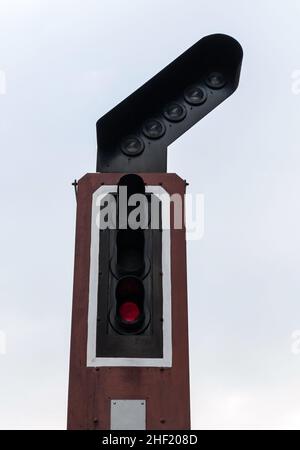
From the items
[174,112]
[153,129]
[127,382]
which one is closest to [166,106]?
[174,112]

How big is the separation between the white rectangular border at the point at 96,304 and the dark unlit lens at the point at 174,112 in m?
0.97

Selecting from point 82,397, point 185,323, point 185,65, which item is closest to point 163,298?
point 185,323

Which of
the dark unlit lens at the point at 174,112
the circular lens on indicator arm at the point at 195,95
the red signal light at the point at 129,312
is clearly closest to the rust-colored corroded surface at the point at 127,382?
the red signal light at the point at 129,312

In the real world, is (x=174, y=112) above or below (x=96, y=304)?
above

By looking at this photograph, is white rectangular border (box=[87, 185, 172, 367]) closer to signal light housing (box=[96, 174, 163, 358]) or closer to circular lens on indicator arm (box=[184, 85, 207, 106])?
signal light housing (box=[96, 174, 163, 358])

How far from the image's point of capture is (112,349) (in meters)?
5.38

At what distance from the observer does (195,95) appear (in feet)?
22.6

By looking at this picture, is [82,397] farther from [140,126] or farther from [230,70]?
[230,70]

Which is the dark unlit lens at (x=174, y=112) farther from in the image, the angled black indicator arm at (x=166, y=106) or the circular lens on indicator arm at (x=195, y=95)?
the circular lens on indicator arm at (x=195, y=95)

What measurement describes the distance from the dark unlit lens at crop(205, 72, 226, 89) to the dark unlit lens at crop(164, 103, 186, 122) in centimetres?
45

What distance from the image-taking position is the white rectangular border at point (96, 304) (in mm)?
5367

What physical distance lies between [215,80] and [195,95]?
12.1 inches

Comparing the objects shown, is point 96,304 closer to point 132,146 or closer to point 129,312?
point 129,312

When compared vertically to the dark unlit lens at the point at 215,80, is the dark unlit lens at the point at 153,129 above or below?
below
